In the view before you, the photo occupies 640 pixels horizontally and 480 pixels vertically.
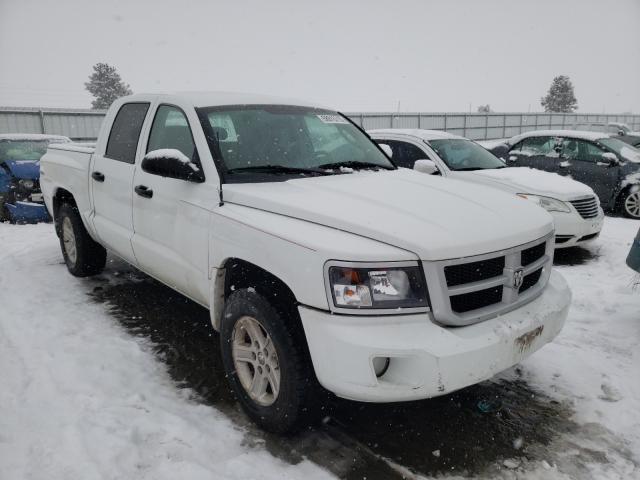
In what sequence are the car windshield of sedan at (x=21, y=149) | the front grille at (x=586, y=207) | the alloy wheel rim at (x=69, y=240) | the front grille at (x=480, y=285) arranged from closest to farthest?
the front grille at (x=480, y=285)
the alloy wheel rim at (x=69, y=240)
the front grille at (x=586, y=207)
the car windshield of sedan at (x=21, y=149)

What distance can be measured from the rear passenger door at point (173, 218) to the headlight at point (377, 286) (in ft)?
3.54

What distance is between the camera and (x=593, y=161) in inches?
351

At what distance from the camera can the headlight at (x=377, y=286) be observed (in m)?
2.21

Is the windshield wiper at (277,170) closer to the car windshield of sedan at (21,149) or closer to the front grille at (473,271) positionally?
the front grille at (473,271)

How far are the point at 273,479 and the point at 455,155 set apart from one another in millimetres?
5855

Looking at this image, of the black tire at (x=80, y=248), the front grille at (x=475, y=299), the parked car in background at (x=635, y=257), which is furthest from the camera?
the black tire at (x=80, y=248)

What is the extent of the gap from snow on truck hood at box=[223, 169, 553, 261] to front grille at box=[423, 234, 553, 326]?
0.17ft

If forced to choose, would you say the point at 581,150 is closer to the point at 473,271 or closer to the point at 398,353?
the point at 473,271

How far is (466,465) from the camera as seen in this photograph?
8.21 feet

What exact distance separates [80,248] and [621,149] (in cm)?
924

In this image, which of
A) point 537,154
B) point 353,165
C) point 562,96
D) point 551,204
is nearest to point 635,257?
point 353,165

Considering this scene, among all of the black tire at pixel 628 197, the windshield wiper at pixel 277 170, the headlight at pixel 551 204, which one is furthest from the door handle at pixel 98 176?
the black tire at pixel 628 197

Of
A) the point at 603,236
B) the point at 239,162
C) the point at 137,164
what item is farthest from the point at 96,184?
the point at 603,236

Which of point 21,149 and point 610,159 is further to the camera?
point 21,149
